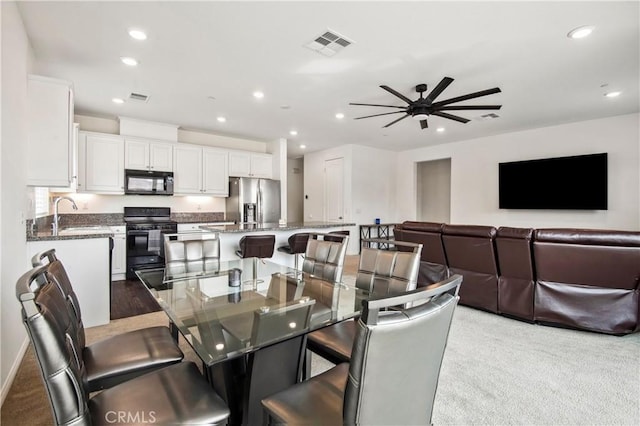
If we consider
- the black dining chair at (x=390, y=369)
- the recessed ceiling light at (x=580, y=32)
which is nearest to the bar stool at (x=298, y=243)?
the black dining chair at (x=390, y=369)

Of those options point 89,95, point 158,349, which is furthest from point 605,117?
point 89,95

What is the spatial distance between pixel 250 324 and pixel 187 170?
493cm

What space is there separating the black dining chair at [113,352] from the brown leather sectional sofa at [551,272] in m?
3.05

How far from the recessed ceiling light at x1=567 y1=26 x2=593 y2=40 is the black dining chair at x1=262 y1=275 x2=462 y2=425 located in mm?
2988

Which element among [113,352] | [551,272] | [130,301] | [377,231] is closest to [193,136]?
[130,301]

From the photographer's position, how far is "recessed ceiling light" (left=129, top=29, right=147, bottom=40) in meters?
2.63

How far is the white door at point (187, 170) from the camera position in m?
5.61

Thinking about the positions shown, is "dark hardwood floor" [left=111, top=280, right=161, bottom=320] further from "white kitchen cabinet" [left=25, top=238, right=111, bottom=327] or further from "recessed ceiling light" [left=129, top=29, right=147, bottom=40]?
"recessed ceiling light" [left=129, top=29, right=147, bottom=40]

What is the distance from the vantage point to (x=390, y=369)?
90 cm

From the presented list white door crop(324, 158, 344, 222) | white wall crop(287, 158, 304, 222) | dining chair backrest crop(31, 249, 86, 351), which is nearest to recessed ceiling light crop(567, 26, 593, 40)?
dining chair backrest crop(31, 249, 86, 351)

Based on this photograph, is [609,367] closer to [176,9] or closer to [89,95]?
[176,9]

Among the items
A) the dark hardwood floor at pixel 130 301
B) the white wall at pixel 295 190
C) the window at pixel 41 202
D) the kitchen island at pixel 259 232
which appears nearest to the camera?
the dark hardwood floor at pixel 130 301

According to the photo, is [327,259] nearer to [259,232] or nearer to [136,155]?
[259,232]

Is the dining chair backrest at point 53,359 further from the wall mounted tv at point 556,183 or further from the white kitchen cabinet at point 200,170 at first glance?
the wall mounted tv at point 556,183
